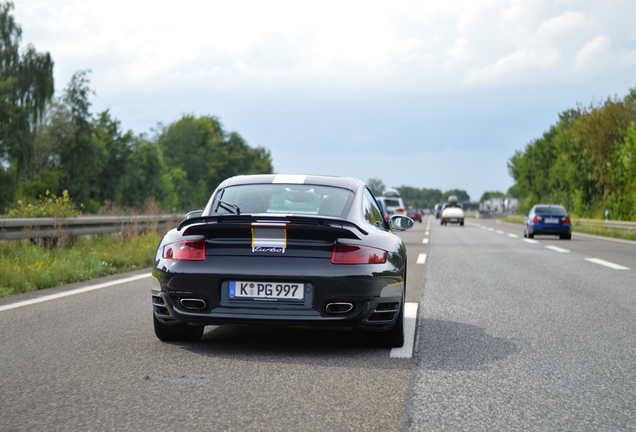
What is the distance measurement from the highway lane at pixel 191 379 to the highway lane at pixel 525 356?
1.07ft

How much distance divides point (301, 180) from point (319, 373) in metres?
2.01

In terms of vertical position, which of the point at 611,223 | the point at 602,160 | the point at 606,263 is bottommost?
the point at 606,263

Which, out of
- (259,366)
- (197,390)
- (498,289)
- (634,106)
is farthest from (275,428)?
(634,106)

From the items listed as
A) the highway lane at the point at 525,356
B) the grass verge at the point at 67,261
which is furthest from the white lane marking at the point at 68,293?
the highway lane at the point at 525,356

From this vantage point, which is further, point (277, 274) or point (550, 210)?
point (550, 210)

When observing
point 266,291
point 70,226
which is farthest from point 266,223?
point 70,226

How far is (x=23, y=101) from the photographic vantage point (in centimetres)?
4684

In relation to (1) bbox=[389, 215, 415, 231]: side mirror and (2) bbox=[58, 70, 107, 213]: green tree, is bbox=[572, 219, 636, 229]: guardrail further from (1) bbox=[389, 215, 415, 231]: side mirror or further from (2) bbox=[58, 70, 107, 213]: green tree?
(2) bbox=[58, 70, 107, 213]: green tree

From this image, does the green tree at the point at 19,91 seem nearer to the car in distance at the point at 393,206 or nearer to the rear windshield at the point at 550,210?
the car in distance at the point at 393,206

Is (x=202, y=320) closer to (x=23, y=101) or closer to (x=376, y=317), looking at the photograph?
(x=376, y=317)

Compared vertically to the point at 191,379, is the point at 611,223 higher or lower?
higher

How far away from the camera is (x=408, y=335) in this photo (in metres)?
5.83

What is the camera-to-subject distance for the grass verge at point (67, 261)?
895 centimetres

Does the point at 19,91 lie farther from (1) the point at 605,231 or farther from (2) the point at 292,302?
(2) the point at 292,302
